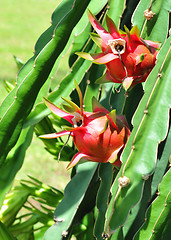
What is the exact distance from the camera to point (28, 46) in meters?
5.62

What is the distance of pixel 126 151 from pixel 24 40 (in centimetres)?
548

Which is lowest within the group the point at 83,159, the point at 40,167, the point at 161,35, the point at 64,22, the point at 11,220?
the point at 40,167

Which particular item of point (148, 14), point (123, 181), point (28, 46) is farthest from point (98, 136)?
point (28, 46)

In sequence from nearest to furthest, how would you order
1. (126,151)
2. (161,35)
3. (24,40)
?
(126,151) → (161,35) → (24,40)

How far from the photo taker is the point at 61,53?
967 mm

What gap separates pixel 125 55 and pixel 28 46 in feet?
16.6

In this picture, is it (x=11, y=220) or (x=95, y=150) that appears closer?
(x=95, y=150)

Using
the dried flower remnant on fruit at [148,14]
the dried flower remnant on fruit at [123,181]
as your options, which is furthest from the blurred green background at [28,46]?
the dried flower remnant on fruit at [123,181]

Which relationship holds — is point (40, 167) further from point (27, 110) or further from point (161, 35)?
point (161, 35)

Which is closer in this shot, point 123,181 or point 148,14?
point 123,181

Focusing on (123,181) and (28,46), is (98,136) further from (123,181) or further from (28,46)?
(28,46)

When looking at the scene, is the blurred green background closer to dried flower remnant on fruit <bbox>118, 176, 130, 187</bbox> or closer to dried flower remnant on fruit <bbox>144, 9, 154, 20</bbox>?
dried flower remnant on fruit <bbox>144, 9, 154, 20</bbox>

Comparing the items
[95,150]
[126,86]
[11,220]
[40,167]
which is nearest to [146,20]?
[126,86]

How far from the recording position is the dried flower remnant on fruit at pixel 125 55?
703 mm
